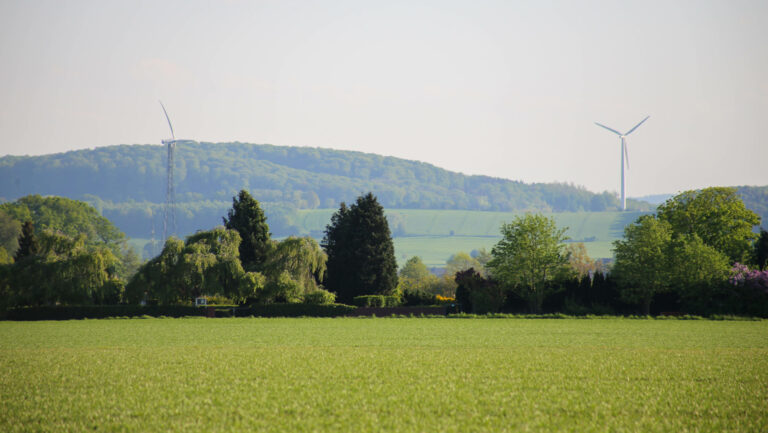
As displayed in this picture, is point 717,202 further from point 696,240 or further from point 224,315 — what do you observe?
point 224,315

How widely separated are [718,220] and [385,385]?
62.2 m

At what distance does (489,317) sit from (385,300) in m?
10.4

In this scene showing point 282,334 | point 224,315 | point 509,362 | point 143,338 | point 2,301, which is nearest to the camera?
point 509,362

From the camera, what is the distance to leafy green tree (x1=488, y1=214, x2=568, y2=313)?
71.6m

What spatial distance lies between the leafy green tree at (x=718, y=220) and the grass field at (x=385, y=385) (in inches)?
1494

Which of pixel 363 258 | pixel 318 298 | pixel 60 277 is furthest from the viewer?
pixel 363 258

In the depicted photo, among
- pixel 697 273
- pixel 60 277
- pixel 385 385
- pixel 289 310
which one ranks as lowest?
pixel 289 310

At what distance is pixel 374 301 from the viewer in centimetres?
6988

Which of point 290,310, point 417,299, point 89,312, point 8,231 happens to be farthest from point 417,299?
point 8,231

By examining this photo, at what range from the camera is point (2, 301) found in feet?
200

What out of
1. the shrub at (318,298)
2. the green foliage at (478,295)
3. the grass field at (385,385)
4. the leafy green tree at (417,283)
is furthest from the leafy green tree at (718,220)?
the grass field at (385,385)

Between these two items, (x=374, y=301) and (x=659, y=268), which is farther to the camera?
(x=374, y=301)

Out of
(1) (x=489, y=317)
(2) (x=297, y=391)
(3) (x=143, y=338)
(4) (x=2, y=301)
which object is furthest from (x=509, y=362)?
(4) (x=2, y=301)

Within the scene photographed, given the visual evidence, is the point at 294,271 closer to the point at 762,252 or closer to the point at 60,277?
the point at 60,277
